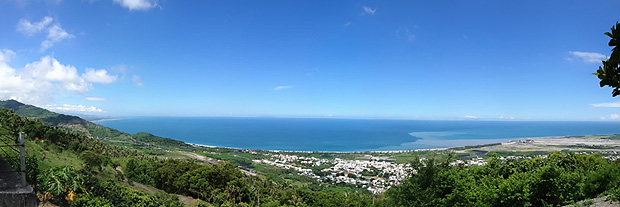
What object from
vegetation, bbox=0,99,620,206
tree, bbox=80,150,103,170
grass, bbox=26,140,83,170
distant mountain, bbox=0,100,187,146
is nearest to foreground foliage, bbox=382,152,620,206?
vegetation, bbox=0,99,620,206

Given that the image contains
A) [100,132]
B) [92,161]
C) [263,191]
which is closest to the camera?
[92,161]

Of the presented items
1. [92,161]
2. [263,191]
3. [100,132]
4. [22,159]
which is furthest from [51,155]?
[100,132]

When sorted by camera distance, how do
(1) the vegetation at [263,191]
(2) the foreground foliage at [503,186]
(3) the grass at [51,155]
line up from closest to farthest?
(2) the foreground foliage at [503,186]
(1) the vegetation at [263,191]
(3) the grass at [51,155]

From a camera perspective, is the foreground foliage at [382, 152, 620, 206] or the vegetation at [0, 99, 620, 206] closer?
the foreground foliage at [382, 152, 620, 206]

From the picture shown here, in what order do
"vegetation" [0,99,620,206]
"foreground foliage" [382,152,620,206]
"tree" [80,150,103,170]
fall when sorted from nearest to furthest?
"foreground foliage" [382,152,620,206]
"vegetation" [0,99,620,206]
"tree" [80,150,103,170]

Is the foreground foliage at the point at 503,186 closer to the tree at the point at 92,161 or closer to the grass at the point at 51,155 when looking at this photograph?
the tree at the point at 92,161

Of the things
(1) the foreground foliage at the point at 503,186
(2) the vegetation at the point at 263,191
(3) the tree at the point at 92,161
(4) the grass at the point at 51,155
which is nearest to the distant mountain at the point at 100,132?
(2) the vegetation at the point at 263,191

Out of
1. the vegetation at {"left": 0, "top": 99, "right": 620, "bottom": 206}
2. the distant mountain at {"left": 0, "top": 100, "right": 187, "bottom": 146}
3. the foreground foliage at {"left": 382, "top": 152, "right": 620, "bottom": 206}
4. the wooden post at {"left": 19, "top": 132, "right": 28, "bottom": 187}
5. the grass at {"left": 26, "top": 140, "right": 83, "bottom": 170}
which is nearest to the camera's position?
the wooden post at {"left": 19, "top": 132, "right": 28, "bottom": 187}

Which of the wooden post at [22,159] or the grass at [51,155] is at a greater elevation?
the wooden post at [22,159]

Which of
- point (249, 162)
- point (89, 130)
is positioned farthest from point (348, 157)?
point (89, 130)

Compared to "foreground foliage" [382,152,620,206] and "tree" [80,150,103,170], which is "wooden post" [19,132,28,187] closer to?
"foreground foliage" [382,152,620,206]

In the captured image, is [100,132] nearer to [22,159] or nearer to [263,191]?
[263,191]

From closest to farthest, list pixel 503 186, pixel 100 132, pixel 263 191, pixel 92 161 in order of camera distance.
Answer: pixel 503 186, pixel 92 161, pixel 263 191, pixel 100 132
